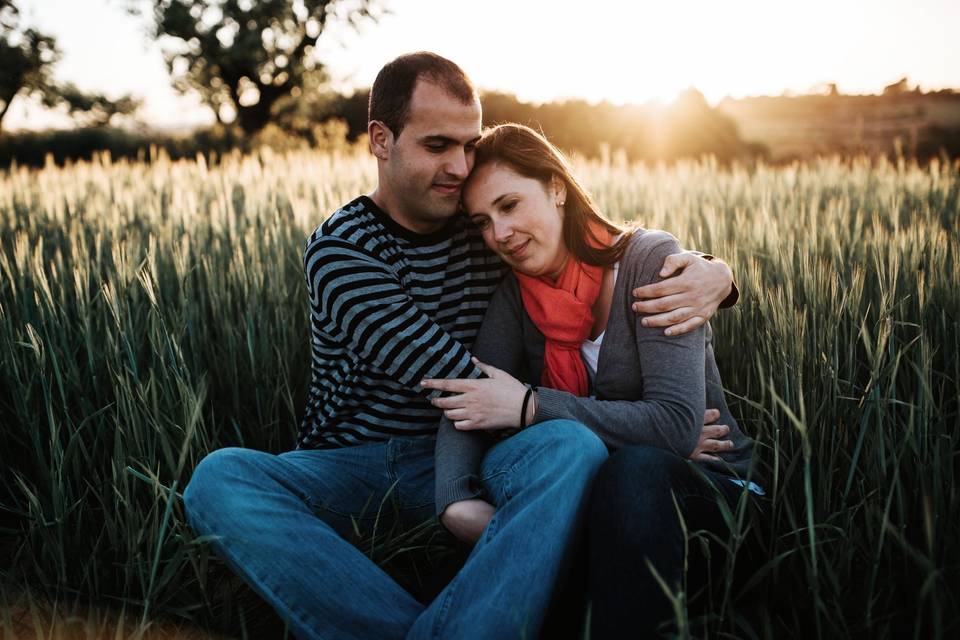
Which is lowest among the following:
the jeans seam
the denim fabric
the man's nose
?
the jeans seam

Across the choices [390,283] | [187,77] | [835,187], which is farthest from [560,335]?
[187,77]

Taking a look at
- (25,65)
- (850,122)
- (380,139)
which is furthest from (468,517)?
(25,65)

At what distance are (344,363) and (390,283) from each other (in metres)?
0.26

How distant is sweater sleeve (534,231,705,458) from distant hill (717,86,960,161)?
1454 cm

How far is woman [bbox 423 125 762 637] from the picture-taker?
1.15 metres

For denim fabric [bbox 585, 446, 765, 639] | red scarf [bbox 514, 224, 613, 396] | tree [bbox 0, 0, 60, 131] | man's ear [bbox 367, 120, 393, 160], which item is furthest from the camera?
tree [bbox 0, 0, 60, 131]

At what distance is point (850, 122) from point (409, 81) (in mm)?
21566

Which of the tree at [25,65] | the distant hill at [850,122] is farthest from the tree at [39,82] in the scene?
the distant hill at [850,122]

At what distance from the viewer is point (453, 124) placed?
1689mm

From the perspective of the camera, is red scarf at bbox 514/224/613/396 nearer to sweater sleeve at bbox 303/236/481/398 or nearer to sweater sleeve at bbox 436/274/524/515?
sweater sleeve at bbox 436/274/524/515

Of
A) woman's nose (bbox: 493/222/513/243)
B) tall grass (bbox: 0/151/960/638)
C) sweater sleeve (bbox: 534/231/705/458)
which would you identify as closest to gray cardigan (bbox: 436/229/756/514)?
sweater sleeve (bbox: 534/231/705/458)

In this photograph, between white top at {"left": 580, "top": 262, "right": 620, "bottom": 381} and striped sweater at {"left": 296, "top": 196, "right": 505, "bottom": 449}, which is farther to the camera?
white top at {"left": 580, "top": 262, "right": 620, "bottom": 381}

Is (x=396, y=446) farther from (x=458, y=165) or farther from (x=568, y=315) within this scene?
(x=458, y=165)

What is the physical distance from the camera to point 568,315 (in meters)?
1.64
